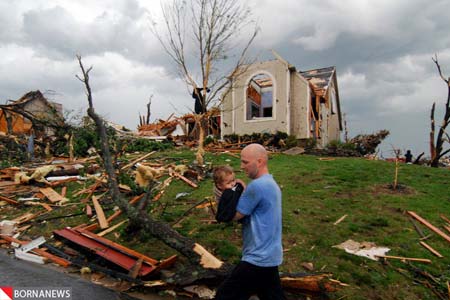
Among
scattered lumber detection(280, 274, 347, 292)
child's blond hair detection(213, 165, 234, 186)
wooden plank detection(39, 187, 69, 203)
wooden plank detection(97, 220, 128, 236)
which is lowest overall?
scattered lumber detection(280, 274, 347, 292)

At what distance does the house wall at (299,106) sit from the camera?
1791cm

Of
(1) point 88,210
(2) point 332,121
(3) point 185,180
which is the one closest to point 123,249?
(1) point 88,210

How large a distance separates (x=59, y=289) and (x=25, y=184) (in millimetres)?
7265

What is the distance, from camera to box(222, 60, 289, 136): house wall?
18.0 m

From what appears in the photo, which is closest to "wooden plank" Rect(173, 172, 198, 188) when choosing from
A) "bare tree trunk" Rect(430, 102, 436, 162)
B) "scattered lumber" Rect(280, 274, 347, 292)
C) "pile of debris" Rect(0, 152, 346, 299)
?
"pile of debris" Rect(0, 152, 346, 299)

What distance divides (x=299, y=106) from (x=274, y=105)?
5.14ft

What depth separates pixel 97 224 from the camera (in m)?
6.10

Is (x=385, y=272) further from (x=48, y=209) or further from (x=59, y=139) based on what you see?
(x=59, y=139)

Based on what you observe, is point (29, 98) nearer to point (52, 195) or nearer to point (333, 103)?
point (52, 195)

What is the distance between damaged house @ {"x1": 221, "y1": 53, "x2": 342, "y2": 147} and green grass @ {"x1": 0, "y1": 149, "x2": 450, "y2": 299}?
8280 mm

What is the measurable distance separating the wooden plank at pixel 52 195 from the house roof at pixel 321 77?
17499 millimetres

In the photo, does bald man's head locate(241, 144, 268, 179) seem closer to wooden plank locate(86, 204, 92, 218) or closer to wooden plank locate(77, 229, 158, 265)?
wooden plank locate(77, 229, 158, 265)

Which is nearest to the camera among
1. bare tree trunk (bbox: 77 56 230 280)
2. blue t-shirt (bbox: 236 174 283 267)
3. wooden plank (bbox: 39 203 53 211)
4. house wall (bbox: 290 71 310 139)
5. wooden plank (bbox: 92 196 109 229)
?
blue t-shirt (bbox: 236 174 283 267)

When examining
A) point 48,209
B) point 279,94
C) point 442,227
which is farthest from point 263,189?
point 279,94
